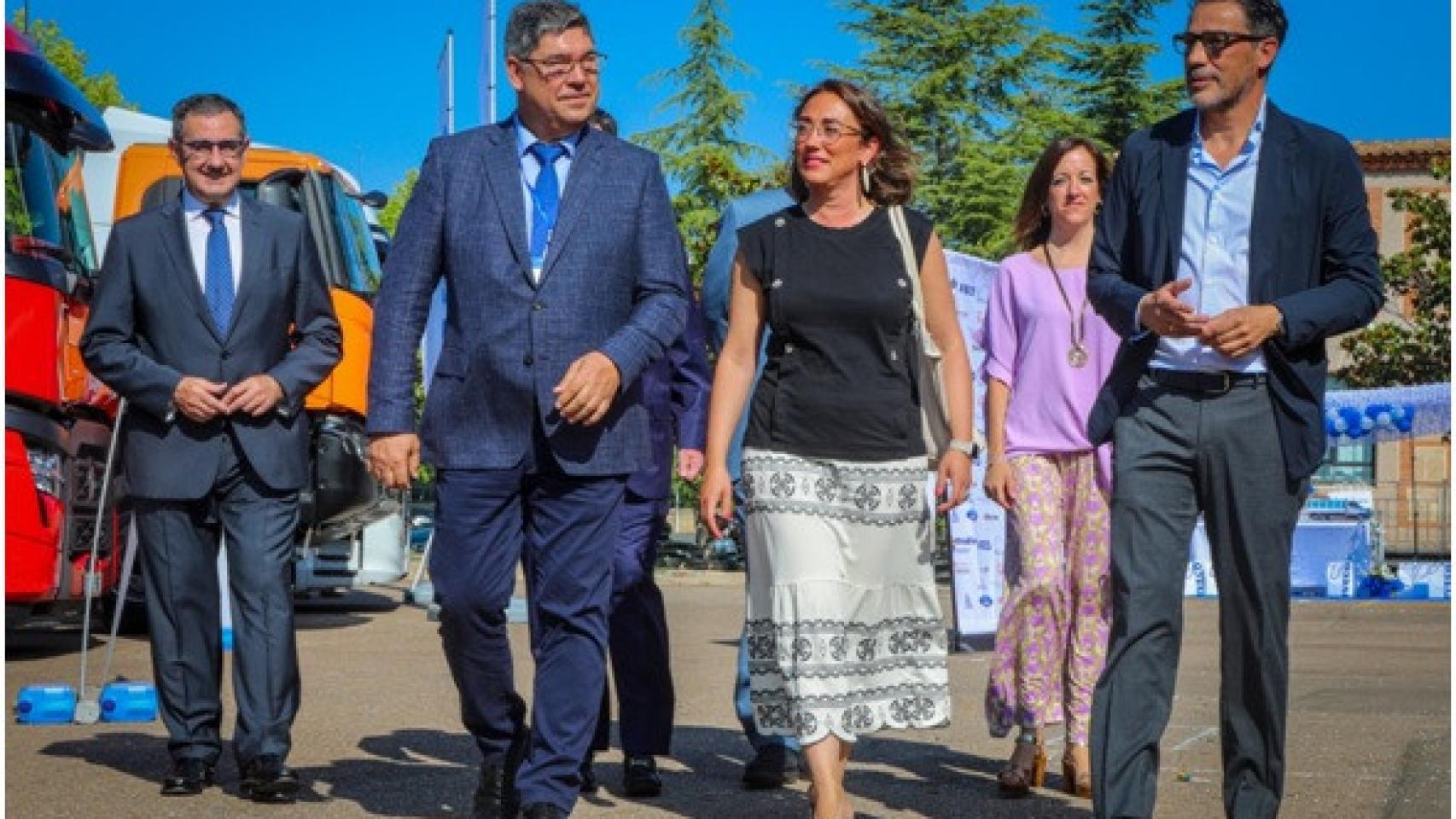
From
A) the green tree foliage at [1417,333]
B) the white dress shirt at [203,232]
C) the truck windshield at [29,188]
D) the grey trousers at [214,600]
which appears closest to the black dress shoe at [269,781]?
the grey trousers at [214,600]

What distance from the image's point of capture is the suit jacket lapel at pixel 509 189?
6336 mm

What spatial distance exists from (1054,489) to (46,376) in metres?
5.71

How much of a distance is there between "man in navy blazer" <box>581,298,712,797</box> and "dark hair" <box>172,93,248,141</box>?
4.88ft

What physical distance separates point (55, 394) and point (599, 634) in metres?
5.97

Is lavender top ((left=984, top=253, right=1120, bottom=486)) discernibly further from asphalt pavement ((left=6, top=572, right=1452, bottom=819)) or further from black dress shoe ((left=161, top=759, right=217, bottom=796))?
black dress shoe ((left=161, top=759, right=217, bottom=796))

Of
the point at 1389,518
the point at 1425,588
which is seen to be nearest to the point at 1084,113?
the point at 1389,518

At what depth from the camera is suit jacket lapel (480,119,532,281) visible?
6336 mm

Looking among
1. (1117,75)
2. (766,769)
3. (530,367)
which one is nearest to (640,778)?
(766,769)

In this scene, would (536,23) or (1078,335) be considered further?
(1078,335)

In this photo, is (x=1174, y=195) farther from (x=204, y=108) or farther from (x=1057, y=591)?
(x=204, y=108)

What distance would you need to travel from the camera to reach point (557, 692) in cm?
621

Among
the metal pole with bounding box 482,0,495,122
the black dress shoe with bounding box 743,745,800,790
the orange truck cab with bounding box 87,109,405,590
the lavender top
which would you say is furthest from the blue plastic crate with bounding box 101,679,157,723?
the metal pole with bounding box 482,0,495,122

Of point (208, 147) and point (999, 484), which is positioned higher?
point (208, 147)

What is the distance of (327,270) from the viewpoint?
17.1 metres
